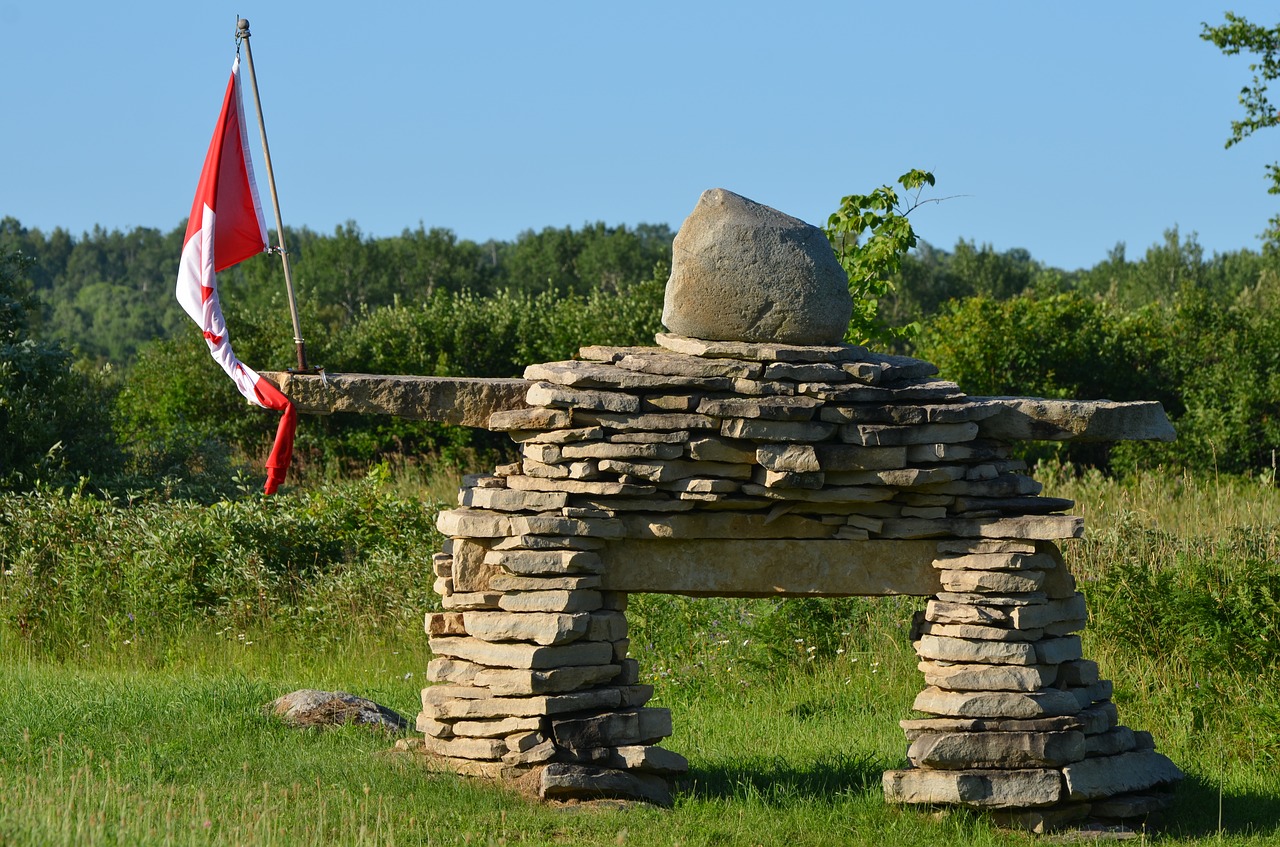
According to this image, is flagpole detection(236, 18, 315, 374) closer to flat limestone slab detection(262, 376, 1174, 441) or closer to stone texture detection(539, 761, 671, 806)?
flat limestone slab detection(262, 376, 1174, 441)

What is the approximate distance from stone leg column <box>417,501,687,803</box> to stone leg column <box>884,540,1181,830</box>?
4.32 ft

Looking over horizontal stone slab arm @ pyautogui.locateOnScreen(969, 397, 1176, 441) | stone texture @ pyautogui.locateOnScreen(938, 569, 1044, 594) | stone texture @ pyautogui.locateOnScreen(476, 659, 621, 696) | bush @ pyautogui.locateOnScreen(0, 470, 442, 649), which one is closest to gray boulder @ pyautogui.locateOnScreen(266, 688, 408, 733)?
stone texture @ pyautogui.locateOnScreen(476, 659, 621, 696)

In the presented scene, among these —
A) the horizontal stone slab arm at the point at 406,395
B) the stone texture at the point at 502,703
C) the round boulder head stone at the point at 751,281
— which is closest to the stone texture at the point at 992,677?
the stone texture at the point at 502,703

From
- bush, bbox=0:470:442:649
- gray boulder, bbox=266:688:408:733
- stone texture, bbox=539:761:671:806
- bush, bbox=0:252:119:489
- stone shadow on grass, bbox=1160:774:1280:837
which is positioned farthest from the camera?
bush, bbox=0:252:119:489

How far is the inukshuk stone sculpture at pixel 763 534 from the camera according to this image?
677cm

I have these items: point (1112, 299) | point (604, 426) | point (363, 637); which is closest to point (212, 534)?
point (363, 637)

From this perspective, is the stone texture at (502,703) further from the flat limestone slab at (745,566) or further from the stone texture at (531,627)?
the flat limestone slab at (745,566)

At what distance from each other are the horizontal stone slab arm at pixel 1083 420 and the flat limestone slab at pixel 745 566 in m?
0.86

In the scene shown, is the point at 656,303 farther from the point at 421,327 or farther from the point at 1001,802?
the point at 1001,802

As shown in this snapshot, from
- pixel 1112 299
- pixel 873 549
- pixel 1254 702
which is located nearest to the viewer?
pixel 873 549

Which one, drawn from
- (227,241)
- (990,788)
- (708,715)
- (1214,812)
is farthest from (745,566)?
(227,241)

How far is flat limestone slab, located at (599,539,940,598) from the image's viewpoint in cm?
702

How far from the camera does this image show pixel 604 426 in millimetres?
6844

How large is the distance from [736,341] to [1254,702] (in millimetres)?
4663
